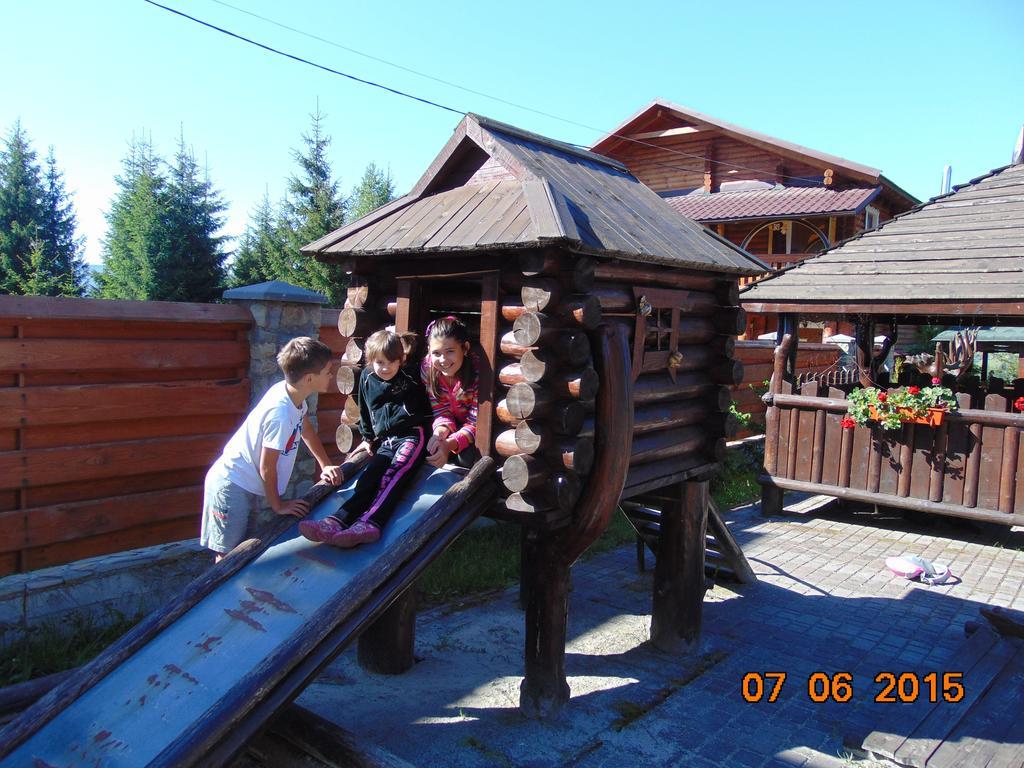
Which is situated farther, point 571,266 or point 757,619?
point 757,619

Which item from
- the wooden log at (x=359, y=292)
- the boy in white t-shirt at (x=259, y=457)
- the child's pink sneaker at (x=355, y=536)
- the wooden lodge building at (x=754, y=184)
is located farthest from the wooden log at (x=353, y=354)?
the wooden lodge building at (x=754, y=184)

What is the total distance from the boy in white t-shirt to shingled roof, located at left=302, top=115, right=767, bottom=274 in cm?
72

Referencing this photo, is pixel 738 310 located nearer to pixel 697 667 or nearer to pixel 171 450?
pixel 697 667

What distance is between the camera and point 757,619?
595cm

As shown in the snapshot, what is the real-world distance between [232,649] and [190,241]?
21.3 m

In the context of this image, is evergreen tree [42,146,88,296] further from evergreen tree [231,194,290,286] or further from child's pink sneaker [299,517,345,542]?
child's pink sneaker [299,517,345,542]

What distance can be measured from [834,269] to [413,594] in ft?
23.4

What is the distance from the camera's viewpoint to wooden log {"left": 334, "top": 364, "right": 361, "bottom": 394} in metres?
4.50

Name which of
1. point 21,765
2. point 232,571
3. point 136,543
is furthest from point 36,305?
point 21,765

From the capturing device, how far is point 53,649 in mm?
4512

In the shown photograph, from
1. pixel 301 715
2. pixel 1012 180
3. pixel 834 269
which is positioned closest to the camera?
pixel 301 715

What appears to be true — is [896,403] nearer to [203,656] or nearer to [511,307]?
[511,307]

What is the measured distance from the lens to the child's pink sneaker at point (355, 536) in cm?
362

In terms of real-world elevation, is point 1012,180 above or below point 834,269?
above
